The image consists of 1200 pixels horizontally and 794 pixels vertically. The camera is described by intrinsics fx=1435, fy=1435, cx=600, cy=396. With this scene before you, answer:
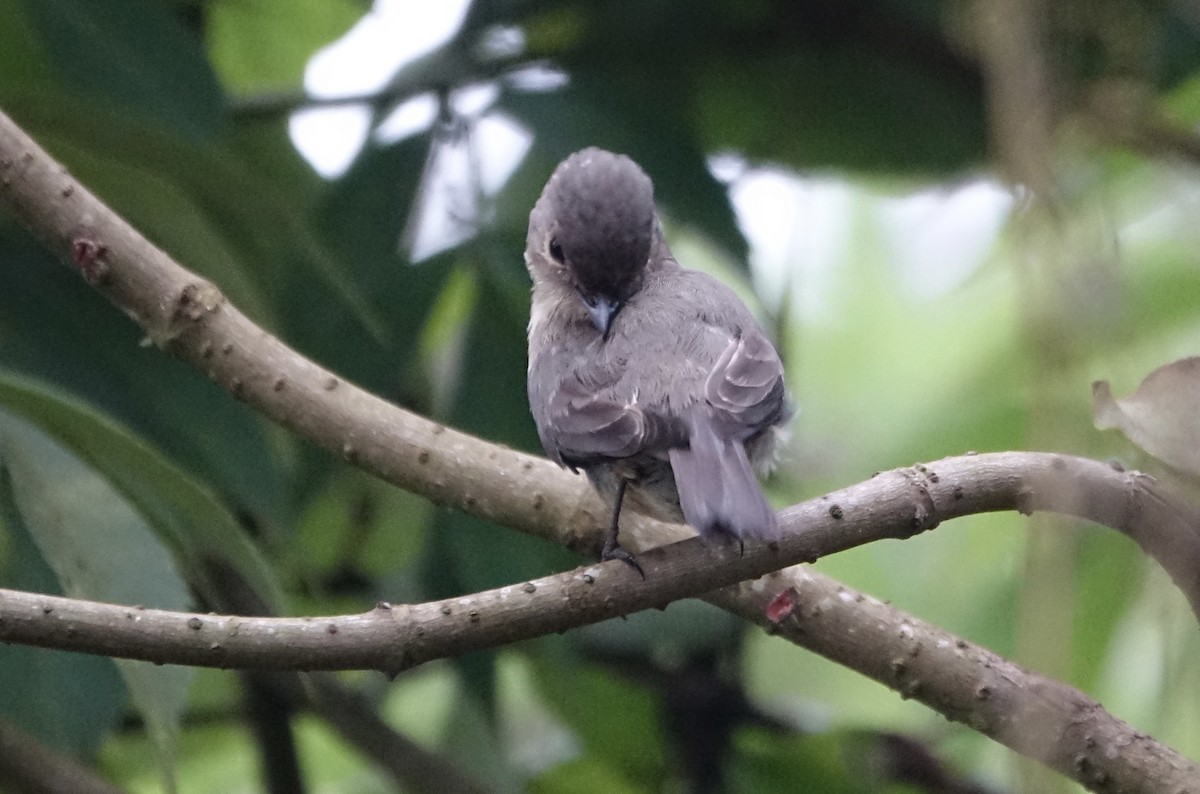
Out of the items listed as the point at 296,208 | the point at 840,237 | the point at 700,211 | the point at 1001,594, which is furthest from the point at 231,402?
the point at 840,237

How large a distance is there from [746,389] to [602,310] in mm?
428

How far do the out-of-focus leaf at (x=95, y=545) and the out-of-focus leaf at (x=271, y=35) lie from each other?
1.60m

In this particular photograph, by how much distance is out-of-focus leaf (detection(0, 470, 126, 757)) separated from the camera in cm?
223

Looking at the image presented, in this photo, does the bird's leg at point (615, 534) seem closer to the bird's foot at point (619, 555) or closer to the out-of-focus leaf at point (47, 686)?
the bird's foot at point (619, 555)

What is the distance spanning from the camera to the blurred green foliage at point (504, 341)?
2.28 meters

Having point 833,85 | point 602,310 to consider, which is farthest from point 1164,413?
point 833,85

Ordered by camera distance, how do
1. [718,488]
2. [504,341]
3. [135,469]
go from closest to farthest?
[718,488] → [135,469] → [504,341]

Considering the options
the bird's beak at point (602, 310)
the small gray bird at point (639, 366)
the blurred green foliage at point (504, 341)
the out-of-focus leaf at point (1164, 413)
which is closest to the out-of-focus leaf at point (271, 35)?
the blurred green foliage at point (504, 341)

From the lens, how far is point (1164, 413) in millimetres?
1878

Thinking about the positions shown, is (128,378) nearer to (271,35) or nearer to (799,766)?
(271,35)

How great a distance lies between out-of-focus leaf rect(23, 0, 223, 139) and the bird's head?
0.69 meters

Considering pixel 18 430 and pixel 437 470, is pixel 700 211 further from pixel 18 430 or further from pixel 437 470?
pixel 18 430

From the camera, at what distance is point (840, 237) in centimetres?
497

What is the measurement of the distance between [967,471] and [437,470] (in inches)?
32.9
